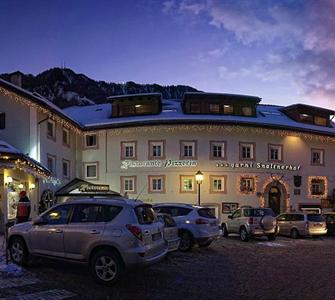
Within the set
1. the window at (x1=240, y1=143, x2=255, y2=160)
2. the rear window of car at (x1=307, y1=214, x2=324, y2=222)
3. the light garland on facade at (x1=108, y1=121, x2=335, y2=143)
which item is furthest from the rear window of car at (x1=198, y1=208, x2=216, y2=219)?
the window at (x1=240, y1=143, x2=255, y2=160)

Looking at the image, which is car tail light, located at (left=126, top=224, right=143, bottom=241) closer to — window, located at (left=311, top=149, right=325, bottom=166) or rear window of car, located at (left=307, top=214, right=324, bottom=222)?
rear window of car, located at (left=307, top=214, right=324, bottom=222)

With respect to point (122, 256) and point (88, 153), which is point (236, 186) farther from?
point (122, 256)

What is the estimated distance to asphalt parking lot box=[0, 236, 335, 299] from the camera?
29.8 ft

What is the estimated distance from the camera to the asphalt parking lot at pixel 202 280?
9.09 metres

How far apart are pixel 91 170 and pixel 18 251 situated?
26093 millimetres

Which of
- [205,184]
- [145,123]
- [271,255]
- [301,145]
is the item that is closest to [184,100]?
[145,123]

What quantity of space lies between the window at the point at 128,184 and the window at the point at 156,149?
2.18m

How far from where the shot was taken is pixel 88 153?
1483 inches

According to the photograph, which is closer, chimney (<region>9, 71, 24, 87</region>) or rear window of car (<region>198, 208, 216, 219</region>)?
rear window of car (<region>198, 208, 216, 219</region>)

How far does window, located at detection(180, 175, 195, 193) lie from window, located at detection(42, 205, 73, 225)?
2461 centimetres

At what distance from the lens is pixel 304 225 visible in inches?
1002

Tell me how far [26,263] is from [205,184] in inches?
975

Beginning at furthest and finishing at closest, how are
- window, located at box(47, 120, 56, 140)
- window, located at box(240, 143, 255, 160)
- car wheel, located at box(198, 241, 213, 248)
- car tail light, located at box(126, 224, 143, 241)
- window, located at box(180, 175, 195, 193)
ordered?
window, located at box(240, 143, 255, 160)
window, located at box(180, 175, 195, 193)
window, located at box(47, 120, 56, 140)
car wheel, located at box(198, 241, 213, 248)
car tail light, located at box(126, 224, 143, 241)

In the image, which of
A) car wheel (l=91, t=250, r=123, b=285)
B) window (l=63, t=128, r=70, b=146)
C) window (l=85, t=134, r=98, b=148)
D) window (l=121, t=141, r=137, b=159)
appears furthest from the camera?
window (l=85, t=134, r=98, b=148)
